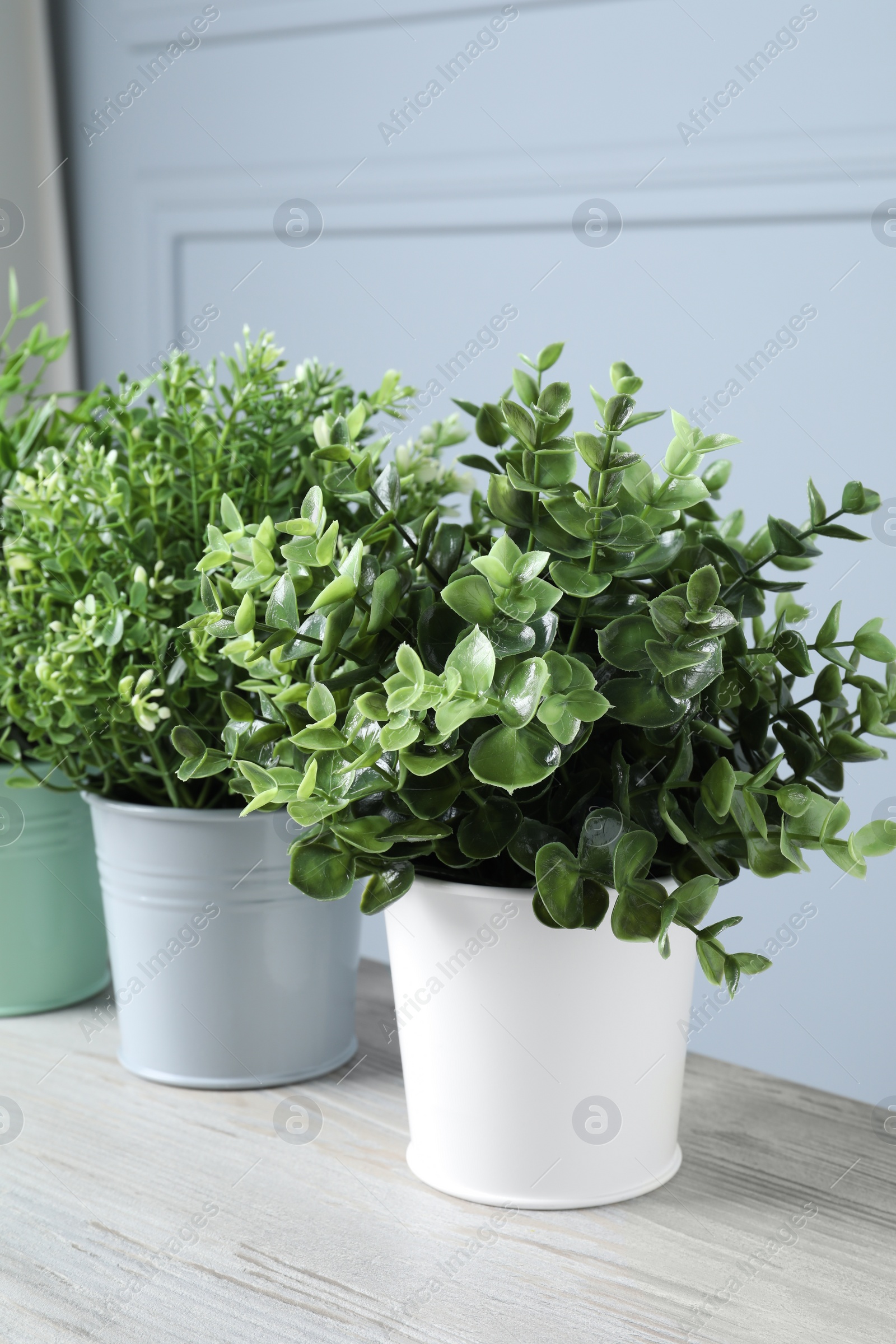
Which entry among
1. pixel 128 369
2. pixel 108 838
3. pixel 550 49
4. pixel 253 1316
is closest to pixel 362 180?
pixel 550 49

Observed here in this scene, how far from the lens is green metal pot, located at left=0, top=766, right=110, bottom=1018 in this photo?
70 cm

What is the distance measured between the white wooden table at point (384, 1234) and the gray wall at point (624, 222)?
1.57ft

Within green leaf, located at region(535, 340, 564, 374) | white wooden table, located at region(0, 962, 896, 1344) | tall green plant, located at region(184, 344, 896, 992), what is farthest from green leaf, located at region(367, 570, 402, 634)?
white wooden table, located at region(0, 962, 896, 1344)

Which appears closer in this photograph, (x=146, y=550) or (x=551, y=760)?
(x=551, y=760)

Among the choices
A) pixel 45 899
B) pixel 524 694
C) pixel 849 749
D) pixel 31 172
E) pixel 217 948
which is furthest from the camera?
pixel 31 172

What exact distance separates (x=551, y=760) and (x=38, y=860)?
416 mm

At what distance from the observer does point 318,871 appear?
1.56 feet

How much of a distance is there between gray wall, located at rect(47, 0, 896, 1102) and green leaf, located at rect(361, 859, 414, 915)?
24.5 inches

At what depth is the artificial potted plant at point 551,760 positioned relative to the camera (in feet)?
1.41

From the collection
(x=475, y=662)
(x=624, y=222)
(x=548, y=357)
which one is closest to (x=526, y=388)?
(x=548, y=357)

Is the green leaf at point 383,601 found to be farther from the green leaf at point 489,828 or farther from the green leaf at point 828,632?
the green leaf at point 828,632

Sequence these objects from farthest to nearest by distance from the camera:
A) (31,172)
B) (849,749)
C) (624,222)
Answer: (31,172) → (624,222) → (849,749)

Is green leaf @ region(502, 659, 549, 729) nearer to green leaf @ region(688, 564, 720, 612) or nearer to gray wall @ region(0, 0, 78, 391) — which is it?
green leaf @ region(688, 564, 720, 612)

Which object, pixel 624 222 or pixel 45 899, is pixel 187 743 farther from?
pixel 624 222
